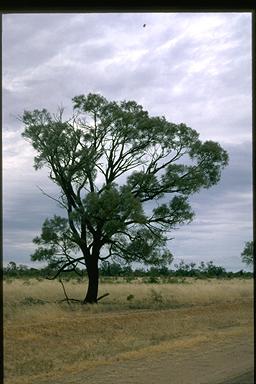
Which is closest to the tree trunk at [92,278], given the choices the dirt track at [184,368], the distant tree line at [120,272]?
the distant tree line at [120,272]

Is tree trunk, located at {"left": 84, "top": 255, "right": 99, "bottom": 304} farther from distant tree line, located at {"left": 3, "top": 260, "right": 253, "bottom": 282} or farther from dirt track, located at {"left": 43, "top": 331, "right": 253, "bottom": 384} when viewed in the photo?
dirt track, located at {"left": 43, "top": 331, "right": 253, "bottom": 384}

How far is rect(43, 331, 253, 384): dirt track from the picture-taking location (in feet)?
26.6

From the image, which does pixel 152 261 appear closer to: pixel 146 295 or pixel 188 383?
pixel 146 295

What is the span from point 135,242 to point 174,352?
45.9 ft

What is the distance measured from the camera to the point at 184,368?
9.24 metres

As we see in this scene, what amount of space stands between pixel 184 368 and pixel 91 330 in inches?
284

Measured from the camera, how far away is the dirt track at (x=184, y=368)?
8.10m

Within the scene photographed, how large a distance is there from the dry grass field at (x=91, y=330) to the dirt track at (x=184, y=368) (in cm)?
28

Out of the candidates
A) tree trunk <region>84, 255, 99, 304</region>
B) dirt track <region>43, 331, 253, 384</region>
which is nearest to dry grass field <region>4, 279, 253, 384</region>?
dirt track <region>43, 331, 253, 384</region>

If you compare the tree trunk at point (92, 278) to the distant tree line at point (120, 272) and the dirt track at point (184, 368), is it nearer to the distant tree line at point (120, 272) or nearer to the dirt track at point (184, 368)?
the distant tree line at point (120, 272)

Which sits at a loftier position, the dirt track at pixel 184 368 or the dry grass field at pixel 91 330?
the dirt track at pixel 184 368

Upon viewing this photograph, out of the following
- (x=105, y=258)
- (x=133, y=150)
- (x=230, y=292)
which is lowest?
(x=230, y=292)

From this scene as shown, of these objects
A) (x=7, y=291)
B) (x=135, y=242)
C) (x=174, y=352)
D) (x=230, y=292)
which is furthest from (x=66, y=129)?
(x=174, y=352)

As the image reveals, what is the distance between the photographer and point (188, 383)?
784cm
